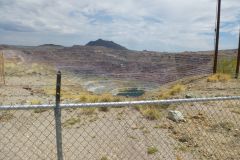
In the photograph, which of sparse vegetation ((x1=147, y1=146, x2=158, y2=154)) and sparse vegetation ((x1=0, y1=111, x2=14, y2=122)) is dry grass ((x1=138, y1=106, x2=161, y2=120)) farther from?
sparse vegetation ((x1=0, y1=111, x2=14, y2=122))

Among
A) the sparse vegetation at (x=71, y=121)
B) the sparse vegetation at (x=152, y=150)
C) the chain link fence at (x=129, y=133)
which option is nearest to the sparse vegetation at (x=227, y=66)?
the chain link fence at (x=129, y=133)

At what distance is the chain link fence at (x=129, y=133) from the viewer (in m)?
9.22

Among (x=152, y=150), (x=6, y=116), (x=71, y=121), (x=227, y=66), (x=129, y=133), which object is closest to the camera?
(x=152, y=150)

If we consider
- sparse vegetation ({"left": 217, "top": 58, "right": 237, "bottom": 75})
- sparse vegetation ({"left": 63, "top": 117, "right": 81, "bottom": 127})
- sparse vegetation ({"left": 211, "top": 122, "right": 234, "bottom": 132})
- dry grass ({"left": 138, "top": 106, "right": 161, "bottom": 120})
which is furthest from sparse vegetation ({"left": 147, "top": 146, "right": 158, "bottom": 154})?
sparse vegetation ({"left": 217, "top": 58, "right": 237, "bottom": 75})

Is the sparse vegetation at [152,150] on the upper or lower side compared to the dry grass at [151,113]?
lower

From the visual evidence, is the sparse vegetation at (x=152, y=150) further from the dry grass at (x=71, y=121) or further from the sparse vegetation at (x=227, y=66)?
the sparse vegetation at (x=227, y=66)

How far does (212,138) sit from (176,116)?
6.12ft

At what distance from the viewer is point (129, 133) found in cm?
1081

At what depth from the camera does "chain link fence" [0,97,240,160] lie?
30.2ft

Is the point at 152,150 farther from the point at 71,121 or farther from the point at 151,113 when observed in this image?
the point at 71,121

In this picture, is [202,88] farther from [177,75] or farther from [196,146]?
[177,75]

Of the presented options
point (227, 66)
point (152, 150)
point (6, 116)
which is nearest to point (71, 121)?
Answer: point (6, 116)

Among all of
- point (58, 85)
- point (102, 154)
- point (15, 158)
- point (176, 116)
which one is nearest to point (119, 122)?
point (176, 116)

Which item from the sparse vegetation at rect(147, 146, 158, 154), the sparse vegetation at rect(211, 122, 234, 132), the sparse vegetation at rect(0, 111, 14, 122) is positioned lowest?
the sparse vegetation at rect(0, 111, 14, 122)
